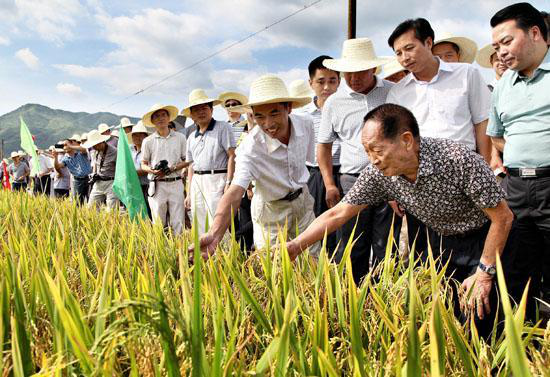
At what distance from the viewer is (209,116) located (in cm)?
392

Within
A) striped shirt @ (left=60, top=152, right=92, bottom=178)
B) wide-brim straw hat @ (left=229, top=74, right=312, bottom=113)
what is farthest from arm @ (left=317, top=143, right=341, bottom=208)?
striped shirt @ (left=60, top=152, right=92, bottom=178)

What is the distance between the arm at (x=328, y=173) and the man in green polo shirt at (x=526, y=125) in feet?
2.97

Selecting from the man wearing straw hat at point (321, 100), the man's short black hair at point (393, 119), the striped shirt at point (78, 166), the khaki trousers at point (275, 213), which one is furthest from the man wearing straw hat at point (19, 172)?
the man's short black hair at point (393, 119)

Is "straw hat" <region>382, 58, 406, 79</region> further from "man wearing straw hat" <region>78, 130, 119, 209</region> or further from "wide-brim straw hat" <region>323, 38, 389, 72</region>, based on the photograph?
"man wearing straw hat" <region>78, 130, 119, 209</region>

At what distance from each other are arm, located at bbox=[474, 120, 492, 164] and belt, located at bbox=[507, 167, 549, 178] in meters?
0.31

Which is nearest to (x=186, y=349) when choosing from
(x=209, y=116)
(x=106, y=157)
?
(x=209, y=116)

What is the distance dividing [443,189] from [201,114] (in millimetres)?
2565

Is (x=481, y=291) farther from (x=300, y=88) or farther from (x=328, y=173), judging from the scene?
(x=300, y=88)

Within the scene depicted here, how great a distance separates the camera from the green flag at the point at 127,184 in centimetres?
367

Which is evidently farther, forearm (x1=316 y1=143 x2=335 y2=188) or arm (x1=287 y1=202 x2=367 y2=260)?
forearm (x1=316 y1=143 x2=335 y2=188)

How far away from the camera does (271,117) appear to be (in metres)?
2.31

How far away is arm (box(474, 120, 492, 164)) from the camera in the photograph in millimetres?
2293

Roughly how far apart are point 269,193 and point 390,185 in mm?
836

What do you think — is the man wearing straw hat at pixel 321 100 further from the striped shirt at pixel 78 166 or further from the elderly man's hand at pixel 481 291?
the striped shirt at pixel 78 166
